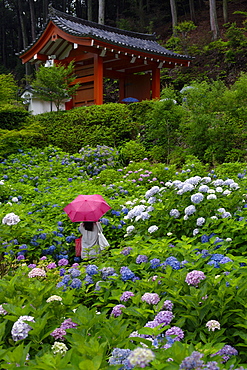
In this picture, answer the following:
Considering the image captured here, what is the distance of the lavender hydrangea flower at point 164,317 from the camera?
177 centimetres

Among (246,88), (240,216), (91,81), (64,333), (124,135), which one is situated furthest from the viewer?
(91,81)

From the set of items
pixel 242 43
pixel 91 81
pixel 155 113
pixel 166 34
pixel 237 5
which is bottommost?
pixel 155 113

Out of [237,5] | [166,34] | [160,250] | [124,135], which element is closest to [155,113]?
[124,135]

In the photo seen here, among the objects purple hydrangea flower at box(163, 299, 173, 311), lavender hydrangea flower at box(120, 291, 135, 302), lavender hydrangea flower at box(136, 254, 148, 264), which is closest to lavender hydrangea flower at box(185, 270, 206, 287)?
purple hydrangea flower at box(163, 299, 173, 311)

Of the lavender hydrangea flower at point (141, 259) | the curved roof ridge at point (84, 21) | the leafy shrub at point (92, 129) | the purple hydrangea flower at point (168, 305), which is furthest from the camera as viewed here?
the curved roof ridge at point (84, 21)

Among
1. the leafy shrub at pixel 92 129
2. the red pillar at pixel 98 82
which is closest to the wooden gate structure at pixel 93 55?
the red pillar at pixel 98 82

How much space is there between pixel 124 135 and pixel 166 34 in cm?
2424

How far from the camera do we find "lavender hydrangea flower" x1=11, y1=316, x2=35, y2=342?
64.0 inches

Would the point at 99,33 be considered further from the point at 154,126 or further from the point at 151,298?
the point at 151,298

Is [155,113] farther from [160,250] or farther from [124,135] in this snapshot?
[160,250]

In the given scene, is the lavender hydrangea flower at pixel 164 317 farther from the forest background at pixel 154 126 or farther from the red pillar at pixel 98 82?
the red pillar at pixel 98 82

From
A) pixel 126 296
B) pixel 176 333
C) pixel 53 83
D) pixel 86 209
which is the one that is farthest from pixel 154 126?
pixel 176 333

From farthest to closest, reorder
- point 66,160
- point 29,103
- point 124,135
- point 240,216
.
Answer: point 29,103 → point 124,135 → point 66,160 → point 240,216

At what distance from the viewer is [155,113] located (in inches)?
357
